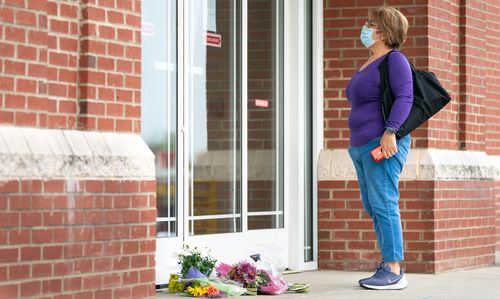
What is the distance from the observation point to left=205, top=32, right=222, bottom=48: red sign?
9453 mm

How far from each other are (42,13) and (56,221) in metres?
1.19

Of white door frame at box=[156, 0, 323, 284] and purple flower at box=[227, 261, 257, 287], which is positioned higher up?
white door frame at box=[156, 0, 323, 284]

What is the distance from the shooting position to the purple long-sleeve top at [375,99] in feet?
28.3

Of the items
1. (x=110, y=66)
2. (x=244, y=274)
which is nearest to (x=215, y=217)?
(x=244, y=274)

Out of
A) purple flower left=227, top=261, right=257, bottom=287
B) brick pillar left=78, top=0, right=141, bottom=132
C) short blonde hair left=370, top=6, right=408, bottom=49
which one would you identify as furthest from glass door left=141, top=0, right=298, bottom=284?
short blonde hair left=370, top=6, right=408, bottom=49

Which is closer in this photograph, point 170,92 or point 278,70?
point 170,92

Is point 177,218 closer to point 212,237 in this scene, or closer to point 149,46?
point 212,237

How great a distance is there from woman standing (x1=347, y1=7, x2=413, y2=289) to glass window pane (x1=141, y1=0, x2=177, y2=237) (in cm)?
136

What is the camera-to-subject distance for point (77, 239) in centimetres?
702

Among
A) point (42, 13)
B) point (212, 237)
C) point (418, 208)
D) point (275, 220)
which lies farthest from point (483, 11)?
point (42, 13)

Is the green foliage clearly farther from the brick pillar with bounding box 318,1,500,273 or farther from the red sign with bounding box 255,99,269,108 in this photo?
the brick pillar with bounding box 318,1,500,273

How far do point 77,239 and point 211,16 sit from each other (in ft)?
10.0

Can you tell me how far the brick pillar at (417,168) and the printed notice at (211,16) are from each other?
157 centimetres

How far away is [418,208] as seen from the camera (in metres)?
10.5
